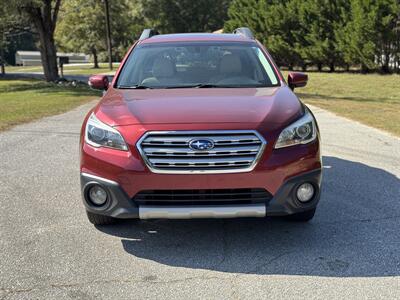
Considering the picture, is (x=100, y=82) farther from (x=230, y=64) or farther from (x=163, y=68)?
(x=230, y=64)

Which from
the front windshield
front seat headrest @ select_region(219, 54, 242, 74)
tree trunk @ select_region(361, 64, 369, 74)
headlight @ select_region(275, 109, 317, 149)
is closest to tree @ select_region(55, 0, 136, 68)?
tree trunk @ select_region(361, 64, 369, 74)

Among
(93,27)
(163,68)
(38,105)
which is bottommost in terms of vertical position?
(93,27)

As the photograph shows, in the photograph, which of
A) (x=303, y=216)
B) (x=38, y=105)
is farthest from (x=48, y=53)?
(x=303, y=216)

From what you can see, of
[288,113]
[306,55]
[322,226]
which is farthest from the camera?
[306,55]

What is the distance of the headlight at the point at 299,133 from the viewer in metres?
3.92

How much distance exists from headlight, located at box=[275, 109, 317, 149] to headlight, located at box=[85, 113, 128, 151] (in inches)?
47.4

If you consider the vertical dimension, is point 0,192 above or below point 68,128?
above

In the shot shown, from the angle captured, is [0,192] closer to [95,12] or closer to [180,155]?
[180,155]

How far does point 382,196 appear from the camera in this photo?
18.0 ft

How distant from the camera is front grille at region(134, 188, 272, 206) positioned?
3.84m

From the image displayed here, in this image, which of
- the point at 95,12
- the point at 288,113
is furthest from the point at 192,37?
the point at 95,12

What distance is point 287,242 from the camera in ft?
14.0

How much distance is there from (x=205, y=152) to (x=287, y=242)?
1121 millimetres

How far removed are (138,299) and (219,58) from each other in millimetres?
2914
